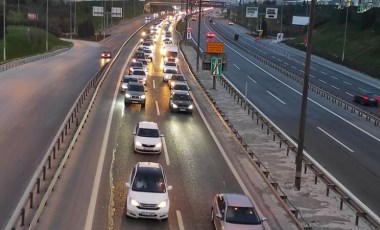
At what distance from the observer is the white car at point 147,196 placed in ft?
58.5

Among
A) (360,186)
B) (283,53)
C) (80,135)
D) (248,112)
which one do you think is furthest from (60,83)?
(283,53)

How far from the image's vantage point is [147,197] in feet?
59.6

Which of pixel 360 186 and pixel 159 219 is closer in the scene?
pixel 159 219

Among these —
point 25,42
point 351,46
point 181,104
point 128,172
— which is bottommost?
point 25,42

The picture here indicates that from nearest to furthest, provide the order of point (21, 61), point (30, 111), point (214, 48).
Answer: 1. point (30, 111)
2. point (214, 48)
3. point (21, 61)

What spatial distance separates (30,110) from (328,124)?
20414 millimetres

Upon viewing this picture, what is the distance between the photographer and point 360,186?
25.0 m

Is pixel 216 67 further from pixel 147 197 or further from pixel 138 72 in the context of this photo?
pixel 147 197

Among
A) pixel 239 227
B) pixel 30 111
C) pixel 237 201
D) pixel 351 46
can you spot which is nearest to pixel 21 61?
pixel 30 111

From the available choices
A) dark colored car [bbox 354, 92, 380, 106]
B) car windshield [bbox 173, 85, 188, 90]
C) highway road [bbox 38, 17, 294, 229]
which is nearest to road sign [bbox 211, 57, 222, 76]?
car windshield [bbox 173, 85, 188, 90]

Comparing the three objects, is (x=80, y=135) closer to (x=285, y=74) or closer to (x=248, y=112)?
(x=248, y=112)

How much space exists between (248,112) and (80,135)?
15.3 m

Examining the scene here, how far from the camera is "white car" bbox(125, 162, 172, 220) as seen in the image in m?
17.8

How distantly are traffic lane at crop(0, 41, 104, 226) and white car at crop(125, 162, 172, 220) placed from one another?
153 inches
